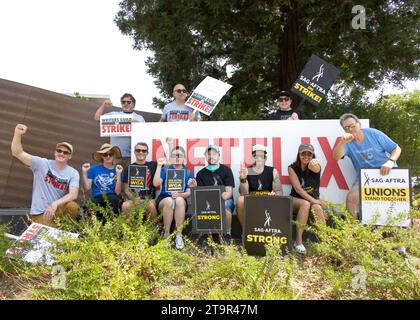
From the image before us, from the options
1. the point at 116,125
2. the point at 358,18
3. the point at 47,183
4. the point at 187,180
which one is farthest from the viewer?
the point at 358,18

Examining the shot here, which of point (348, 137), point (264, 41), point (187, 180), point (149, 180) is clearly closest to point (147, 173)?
point (149, 180)

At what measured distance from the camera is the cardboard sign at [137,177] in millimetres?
4812

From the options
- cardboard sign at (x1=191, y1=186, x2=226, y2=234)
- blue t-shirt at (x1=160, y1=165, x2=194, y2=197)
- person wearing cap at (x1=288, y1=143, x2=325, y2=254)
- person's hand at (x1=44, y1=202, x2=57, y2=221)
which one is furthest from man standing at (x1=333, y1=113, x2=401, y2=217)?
person's hand at (x1=44, y1=202, x2=57, y2=221)

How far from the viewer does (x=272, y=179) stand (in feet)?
15.1

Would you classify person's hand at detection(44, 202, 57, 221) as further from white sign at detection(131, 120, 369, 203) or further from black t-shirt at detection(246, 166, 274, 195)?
black t-shirt at detection(246, 166, 274, 195)

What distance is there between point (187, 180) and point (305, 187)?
1557 mm

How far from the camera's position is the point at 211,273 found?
3.08m

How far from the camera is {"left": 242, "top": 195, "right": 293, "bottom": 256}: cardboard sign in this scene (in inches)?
152

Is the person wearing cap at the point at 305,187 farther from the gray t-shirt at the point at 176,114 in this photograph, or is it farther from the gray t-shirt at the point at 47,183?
the gray t-shirt at the point at 47,183

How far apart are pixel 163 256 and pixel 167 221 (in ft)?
4.29

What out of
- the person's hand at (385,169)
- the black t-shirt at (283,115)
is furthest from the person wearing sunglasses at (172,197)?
the person's hand at (385,169)

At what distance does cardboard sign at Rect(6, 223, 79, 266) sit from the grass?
0.09 meters

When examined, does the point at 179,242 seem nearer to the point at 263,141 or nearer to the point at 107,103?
the point at 263,141
